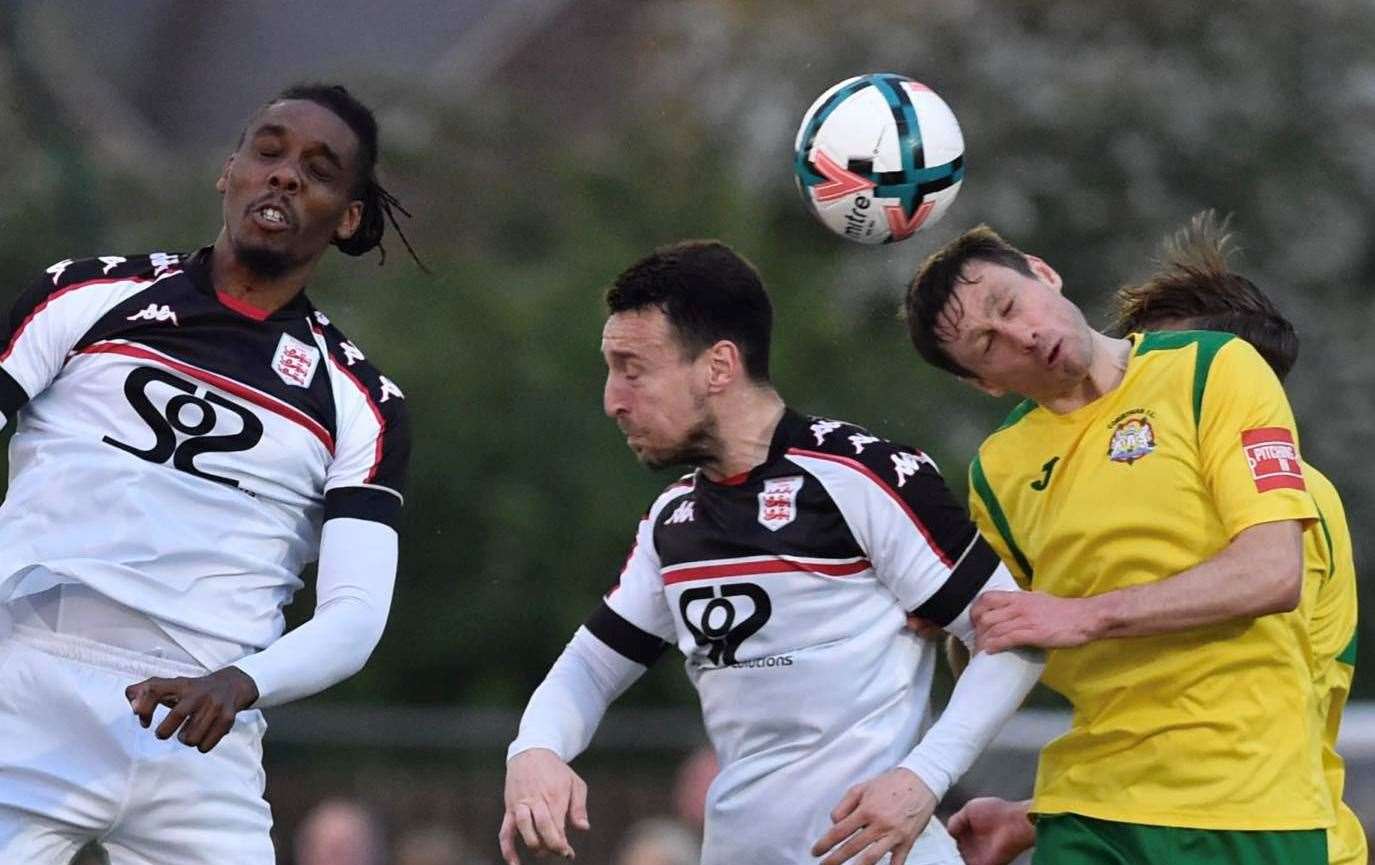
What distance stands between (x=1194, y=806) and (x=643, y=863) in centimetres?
542

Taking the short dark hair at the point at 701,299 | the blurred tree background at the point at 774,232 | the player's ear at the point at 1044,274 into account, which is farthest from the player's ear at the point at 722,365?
the blurred tree background at the point at 774,232

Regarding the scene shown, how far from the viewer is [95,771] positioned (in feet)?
17.7

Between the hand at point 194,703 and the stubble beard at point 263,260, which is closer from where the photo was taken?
the hand at point 194,703

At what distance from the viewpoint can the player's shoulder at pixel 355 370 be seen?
5.85 metres

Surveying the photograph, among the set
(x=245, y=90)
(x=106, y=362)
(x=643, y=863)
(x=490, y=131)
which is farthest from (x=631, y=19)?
(x=106, y=362)

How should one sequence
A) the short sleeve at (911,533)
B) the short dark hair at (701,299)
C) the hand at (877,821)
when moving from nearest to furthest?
the hand at (877,821) → the short sleeve at (911,533) → the short dark hair at (701,299)

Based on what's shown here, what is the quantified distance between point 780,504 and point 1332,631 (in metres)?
1.54

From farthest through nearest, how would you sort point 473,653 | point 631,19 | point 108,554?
point 631,19 → point 473,653 → point 108,554

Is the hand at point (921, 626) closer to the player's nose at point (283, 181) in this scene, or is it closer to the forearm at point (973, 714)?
the forearm at point (973, 714)

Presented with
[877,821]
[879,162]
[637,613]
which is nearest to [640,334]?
[637,613]

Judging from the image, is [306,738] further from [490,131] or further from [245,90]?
[245,90]

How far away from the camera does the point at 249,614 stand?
18.5 ft

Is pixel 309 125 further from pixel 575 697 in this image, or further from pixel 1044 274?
pixel 1044 274

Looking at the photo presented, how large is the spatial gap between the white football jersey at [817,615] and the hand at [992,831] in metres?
0.58
